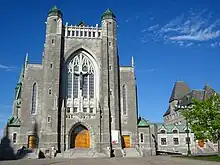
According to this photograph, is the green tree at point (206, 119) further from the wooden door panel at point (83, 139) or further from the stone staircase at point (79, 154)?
the wooden door panel at point (83, 139)

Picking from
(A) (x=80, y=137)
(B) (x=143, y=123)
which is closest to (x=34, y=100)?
(A) (x=80, y=137)

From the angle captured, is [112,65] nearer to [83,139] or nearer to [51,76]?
[51,76]

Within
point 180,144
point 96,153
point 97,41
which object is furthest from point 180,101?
point 96,153

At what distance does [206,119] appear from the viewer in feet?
115

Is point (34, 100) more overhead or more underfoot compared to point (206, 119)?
more overhead

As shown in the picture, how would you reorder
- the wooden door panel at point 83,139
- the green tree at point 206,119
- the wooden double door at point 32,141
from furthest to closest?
the wooden door panel at point 83,139 → the wooden double door at point 32,141 → the green tree at point 206,119

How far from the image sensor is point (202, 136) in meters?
34.0

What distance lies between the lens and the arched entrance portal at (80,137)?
151ft

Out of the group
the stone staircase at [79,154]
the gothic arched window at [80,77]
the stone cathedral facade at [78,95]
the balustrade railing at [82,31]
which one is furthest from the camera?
the balustrade railing at [82,31]

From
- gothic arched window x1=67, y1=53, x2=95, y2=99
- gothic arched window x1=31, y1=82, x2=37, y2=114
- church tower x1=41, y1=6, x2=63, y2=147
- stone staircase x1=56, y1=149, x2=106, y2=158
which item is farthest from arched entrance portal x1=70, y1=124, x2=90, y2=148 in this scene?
gothic arched window x1=31, y1=82, x2=37, y2=114

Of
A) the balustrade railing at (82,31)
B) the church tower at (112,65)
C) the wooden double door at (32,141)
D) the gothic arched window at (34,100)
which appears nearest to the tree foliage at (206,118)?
the church tower at (112,65)

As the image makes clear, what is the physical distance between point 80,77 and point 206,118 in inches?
888

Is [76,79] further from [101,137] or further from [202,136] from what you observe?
[202,136]

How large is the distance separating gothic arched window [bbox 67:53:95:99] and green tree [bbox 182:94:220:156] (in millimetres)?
18818
